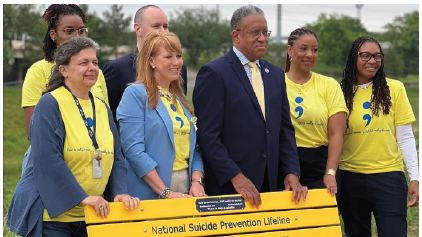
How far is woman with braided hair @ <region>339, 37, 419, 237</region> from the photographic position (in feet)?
16.5

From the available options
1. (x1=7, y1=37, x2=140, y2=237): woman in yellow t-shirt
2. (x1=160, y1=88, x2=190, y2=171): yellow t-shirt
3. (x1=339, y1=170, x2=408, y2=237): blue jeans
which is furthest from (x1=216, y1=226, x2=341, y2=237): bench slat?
(x1=7, y1=37, x2=140, y2=237): woman in yellow t-shirt

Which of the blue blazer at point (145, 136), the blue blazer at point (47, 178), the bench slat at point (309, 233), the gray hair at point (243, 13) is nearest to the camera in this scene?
the blue blazer at point (47, 178)

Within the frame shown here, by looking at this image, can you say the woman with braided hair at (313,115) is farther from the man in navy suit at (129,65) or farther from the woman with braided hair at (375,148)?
the man in navy suit at (129,65)

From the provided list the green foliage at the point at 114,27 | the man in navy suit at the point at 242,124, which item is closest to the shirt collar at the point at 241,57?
the man in navy suit at the point at 242,124

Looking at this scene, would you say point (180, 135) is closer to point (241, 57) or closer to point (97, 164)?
point (97, 164)

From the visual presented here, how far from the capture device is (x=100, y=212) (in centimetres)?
388

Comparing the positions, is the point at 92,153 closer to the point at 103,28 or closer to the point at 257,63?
the point at 257,63

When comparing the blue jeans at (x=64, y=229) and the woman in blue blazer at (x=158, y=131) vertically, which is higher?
the woman in blue blazer at (x=158, y=131)

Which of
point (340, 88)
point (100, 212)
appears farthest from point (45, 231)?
point (340, 88)

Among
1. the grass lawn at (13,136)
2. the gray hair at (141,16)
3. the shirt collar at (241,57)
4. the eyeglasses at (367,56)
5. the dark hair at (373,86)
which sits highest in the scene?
the gray hair at (141,16)

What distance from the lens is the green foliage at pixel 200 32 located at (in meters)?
47.5

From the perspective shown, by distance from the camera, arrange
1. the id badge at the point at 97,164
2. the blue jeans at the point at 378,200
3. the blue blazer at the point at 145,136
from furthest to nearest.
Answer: the blue jeans at the point at 378,200
the blue blazer at the point at 145,136
the id badge at the point at 97,164

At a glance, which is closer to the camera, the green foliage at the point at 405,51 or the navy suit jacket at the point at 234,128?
the navy suit jacket at the point at 234,128

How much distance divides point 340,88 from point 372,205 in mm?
854
